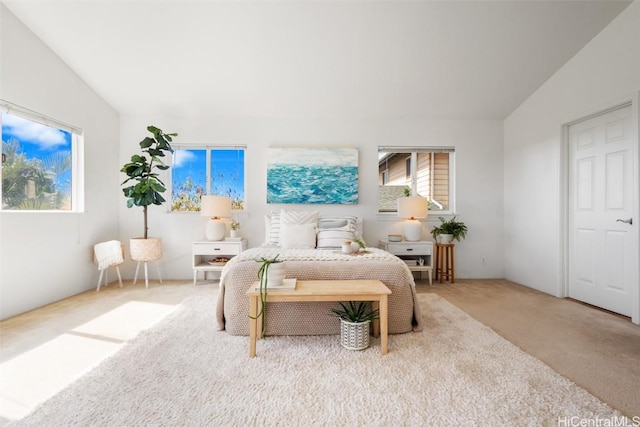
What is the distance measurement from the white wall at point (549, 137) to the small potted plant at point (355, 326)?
290 centimetres

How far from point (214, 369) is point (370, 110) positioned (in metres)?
3.84

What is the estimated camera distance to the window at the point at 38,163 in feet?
9.83

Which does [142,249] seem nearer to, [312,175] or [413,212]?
[312,175]

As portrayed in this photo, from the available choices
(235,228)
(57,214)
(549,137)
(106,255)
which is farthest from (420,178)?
(57,214)

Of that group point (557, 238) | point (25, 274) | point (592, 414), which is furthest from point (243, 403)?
point (557, 238)

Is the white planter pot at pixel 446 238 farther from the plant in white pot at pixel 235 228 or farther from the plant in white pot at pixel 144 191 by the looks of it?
the plant in white pot at pixel 144 191

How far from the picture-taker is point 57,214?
135 inches

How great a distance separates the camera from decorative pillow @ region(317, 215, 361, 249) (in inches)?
145

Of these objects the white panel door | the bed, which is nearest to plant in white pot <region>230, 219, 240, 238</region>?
the bed

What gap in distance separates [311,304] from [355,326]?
431 mm

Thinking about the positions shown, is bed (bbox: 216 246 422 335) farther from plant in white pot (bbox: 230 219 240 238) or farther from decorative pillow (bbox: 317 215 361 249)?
plant in white pot (bbox: 230 219 240 238)

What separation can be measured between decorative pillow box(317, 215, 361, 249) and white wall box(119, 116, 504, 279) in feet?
1.68

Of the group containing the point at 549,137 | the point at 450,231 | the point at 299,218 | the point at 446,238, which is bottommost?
the point at 446,238

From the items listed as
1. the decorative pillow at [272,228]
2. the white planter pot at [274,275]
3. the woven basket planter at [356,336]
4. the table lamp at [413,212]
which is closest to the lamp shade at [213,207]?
the decorative pillow at [272,228]
